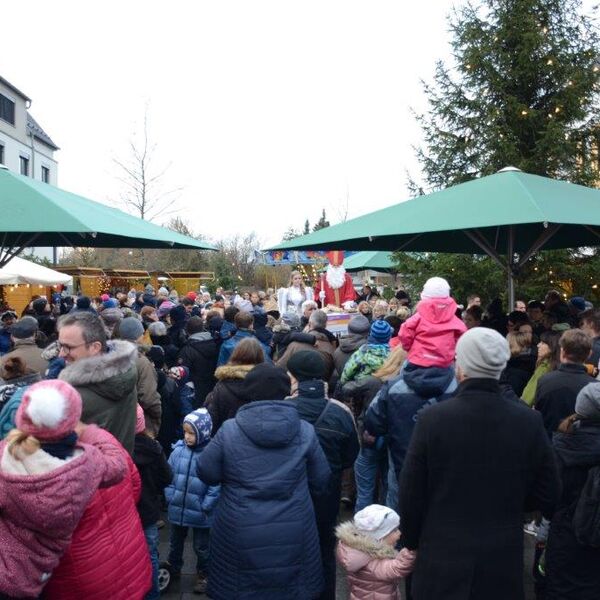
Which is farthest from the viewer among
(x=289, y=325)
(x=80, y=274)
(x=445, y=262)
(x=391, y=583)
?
(x=80, y=274)

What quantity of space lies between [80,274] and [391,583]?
25.8 meters

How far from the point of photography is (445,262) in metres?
14.7

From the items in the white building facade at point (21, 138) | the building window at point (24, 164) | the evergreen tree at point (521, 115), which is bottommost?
the evergreen tree at point (521, 115)

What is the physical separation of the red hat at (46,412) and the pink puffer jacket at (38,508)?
0.09 meters

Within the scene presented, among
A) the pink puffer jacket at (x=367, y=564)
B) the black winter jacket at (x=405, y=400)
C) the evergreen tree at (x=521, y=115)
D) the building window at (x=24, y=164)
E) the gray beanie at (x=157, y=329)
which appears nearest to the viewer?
the pink puffer jacket at (x=367, y=564)

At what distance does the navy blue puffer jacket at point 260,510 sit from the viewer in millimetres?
3217

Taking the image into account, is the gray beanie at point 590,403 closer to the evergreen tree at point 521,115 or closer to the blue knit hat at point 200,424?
the blue knit hat at point 200,424

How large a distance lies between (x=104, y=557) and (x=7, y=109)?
140 ft

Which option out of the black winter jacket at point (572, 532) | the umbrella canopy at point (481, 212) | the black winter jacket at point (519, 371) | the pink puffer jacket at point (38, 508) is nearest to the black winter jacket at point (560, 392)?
the black winter jacket at point (572, 532)

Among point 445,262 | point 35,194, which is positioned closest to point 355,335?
point 35,194

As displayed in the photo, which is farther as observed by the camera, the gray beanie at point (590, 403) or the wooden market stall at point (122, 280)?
the wooden market stall at point (122, 280)

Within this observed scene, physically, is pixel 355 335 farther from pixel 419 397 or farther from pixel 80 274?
pixel 80 274

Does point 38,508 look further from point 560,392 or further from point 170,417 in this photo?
point 170,417

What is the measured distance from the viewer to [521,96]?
14727 mm
